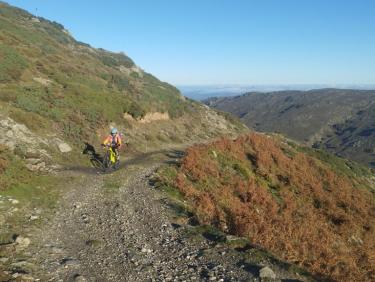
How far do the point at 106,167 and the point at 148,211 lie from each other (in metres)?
8.92

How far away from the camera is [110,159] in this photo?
24000mm

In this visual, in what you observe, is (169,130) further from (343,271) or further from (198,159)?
(343,271)

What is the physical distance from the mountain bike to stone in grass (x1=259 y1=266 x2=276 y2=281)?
15076 millimetres

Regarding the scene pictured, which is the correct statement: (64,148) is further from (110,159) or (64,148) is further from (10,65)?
(10,65)

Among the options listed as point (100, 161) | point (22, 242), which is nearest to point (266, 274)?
point (22, 242)

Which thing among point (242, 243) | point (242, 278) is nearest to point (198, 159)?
point (242, 243)

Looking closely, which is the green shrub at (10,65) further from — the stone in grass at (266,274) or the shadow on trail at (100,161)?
the stone in grass at (266,274)

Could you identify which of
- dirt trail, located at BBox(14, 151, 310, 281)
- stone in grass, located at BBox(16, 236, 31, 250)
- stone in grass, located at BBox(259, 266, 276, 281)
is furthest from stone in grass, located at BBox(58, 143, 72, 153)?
stone in grass, located at BBox(259, 266, 276, 281)

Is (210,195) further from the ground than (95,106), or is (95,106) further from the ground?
(95,106)

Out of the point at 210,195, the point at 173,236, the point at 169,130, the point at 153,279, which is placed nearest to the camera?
the point at 153,279

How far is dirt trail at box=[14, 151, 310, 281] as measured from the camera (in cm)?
1058

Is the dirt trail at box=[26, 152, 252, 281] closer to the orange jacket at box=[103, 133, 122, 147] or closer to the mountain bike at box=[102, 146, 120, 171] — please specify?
the mountain bike at box=[102, 146, 120, 171]

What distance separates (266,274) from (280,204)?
585 inches

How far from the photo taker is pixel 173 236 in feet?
44.4
